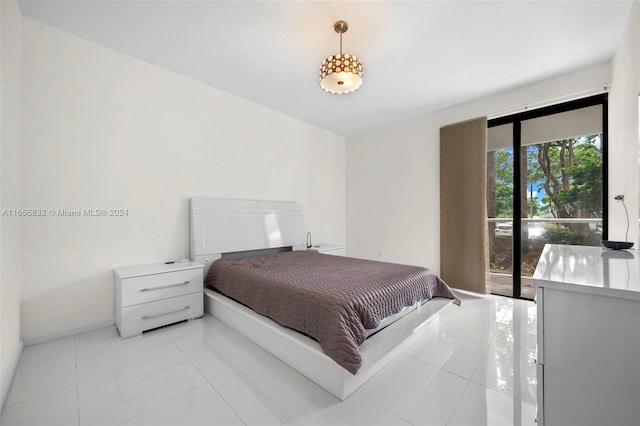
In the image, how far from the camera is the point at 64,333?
2.29 meters

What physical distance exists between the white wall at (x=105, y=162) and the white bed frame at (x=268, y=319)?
0.71 ft

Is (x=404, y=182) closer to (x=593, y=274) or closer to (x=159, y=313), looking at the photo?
(x=593, y=274)

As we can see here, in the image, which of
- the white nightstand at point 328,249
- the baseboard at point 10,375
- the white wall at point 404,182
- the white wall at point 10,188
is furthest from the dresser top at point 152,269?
the white wall at point 404,182

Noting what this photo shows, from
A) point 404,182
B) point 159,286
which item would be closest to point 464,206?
point 404,182

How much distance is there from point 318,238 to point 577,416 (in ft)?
12.9

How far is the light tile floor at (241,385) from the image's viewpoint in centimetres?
142

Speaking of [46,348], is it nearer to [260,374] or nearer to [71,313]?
[71,313]

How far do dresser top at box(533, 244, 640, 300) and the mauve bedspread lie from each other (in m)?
0.97

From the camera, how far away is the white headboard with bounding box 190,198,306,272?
10.1ft

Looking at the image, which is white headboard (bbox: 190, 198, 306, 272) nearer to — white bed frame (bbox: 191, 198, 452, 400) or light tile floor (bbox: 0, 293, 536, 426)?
white bed frame (bbox: 191, 198, 452, 400)

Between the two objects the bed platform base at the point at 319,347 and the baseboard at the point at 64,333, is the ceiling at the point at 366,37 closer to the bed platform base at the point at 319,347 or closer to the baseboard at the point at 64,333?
the bed platform base at the point at 319,347

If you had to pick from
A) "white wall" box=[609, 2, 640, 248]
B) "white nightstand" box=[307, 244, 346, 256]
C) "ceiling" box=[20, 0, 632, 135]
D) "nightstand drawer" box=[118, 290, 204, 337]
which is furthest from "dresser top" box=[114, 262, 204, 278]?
"white wall" box=[609, 2, 640, 248]

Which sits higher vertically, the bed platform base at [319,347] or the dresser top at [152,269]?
the dresser top at [152,269]

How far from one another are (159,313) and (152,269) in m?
0.42
